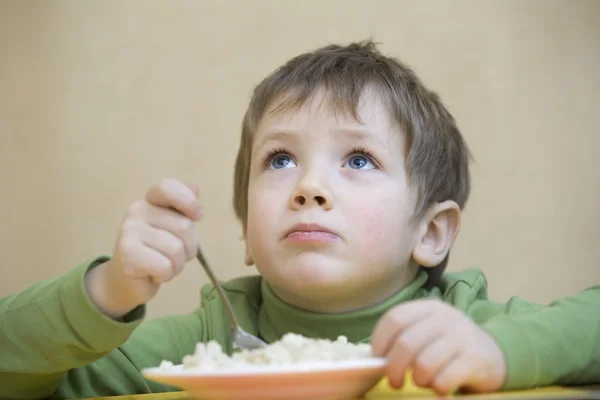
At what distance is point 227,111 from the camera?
4.93 feet

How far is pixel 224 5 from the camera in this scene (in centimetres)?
153

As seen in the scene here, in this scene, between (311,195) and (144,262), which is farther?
(311,195)

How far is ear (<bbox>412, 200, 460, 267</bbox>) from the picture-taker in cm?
99

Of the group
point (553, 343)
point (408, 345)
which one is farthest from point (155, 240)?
point (553, 343)

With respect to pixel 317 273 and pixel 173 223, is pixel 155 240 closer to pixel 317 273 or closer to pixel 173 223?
pixel 173 223

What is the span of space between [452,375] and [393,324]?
66 mm

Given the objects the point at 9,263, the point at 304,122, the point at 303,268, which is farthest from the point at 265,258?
the point at 9,263

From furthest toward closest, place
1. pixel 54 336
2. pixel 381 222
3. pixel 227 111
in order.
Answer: pixel 227 111
pixel 381 222
pixel 54 336

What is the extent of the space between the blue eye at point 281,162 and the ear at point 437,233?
0.21m

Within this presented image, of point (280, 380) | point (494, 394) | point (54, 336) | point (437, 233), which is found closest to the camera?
point (280, 380)

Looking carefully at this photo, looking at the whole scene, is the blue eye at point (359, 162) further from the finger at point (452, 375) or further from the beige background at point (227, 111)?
the beige background at point (227, 111)

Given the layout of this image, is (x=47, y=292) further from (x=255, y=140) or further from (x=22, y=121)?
(x=22, y=121)

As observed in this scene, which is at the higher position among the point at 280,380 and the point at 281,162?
the point at 281,162

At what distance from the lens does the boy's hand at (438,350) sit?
61 cm
